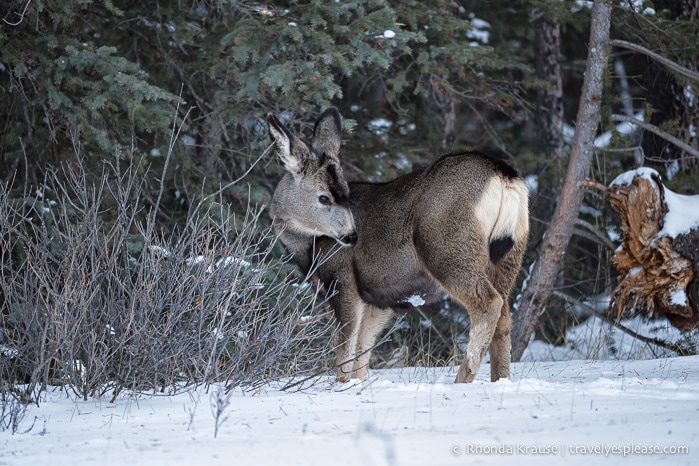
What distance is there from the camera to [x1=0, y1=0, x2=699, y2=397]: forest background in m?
5.68

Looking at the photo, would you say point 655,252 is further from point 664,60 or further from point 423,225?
point 423,225

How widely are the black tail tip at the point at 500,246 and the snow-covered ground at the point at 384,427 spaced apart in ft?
4.27

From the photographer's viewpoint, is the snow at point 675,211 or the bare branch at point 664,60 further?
the bare branch at point 664,60

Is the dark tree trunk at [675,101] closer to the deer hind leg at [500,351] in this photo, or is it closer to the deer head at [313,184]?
the deer hind leg at [500,351]

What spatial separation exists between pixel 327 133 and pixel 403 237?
1.34 metres

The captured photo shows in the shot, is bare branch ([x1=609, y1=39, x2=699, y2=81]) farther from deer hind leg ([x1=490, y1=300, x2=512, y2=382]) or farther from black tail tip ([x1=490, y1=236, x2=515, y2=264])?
deer hind leg ([x1=490, y1=300, x2=512, y2=382])

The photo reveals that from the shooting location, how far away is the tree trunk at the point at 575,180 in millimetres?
8961

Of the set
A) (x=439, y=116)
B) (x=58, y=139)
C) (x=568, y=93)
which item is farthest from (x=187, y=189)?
(x=568, y=93)

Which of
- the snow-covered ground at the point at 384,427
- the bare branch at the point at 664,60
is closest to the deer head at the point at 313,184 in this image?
the snow-covered ground at the point at 384,427

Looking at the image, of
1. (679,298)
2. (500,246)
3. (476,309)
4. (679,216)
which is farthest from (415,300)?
(679,216)

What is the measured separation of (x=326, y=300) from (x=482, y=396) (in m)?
2.28

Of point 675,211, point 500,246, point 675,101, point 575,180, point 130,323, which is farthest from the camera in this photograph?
point 675,101

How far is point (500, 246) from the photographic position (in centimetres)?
670

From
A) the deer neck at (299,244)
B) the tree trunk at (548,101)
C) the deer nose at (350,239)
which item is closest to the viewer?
the deer nose at (350,239)
